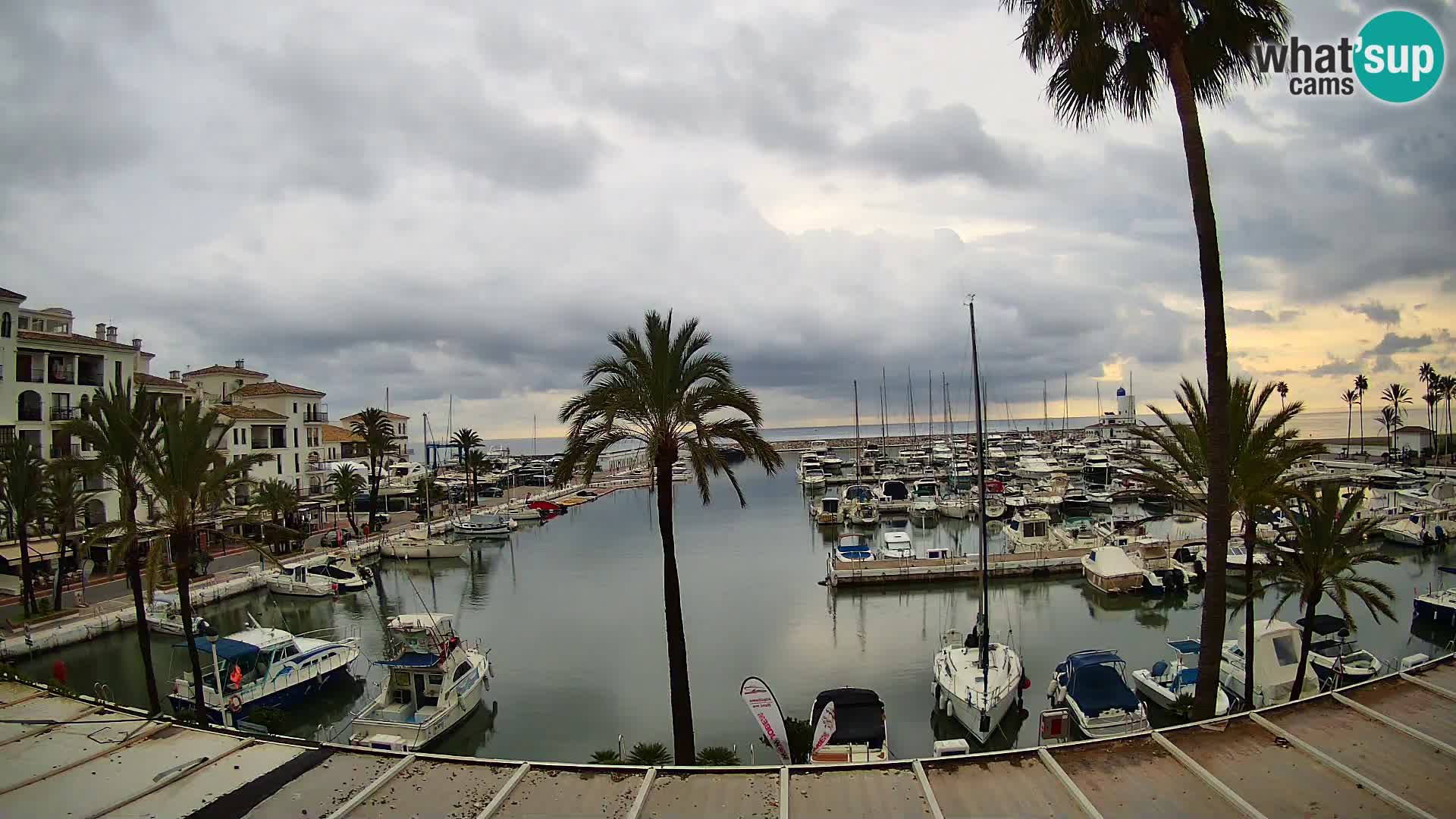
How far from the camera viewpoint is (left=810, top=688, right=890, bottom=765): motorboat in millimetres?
14766

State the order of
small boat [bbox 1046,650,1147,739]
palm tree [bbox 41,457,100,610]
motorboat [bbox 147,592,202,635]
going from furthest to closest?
1. motorboat [bbox 147,592,202,635]
2. palm tree [bbox 41,457,100,610]
3. small boat [bbox 1046,650,1147,739]

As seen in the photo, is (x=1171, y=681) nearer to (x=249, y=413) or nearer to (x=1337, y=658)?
(x=1337, y=658)

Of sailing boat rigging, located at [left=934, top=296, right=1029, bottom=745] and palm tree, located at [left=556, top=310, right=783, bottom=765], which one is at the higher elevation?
palm tree, located at [left=556, top=310, right=783, bottom=765]

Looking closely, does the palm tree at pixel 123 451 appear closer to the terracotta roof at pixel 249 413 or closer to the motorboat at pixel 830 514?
the terracotta roof at pixel 249 413

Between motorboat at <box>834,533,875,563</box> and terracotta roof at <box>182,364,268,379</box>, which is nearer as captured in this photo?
motorboat at <box>834,533,875,563</box>

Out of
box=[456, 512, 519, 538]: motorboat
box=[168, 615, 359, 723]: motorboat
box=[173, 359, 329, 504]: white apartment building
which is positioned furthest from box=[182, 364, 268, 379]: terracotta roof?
box=[168, 615, 359, 723]: motorboat

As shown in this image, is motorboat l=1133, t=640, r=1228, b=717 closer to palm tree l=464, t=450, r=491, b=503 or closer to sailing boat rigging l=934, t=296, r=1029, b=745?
sailing boat rigging l=934, t=296, r=1029, b=745

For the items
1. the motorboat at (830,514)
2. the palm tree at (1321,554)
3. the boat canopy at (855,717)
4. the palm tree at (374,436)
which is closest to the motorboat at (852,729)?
the boat canopy at (855,717)

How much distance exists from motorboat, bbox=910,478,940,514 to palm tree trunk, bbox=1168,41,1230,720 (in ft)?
159

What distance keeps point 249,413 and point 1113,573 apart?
58040 millimetres

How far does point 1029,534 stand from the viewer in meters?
46.2

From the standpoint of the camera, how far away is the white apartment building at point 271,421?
A: 178 ft

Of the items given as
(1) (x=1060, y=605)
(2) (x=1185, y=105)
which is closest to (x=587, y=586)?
(1) (x=1060, y=605)

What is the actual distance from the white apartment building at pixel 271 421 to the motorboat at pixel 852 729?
49.2 meters
